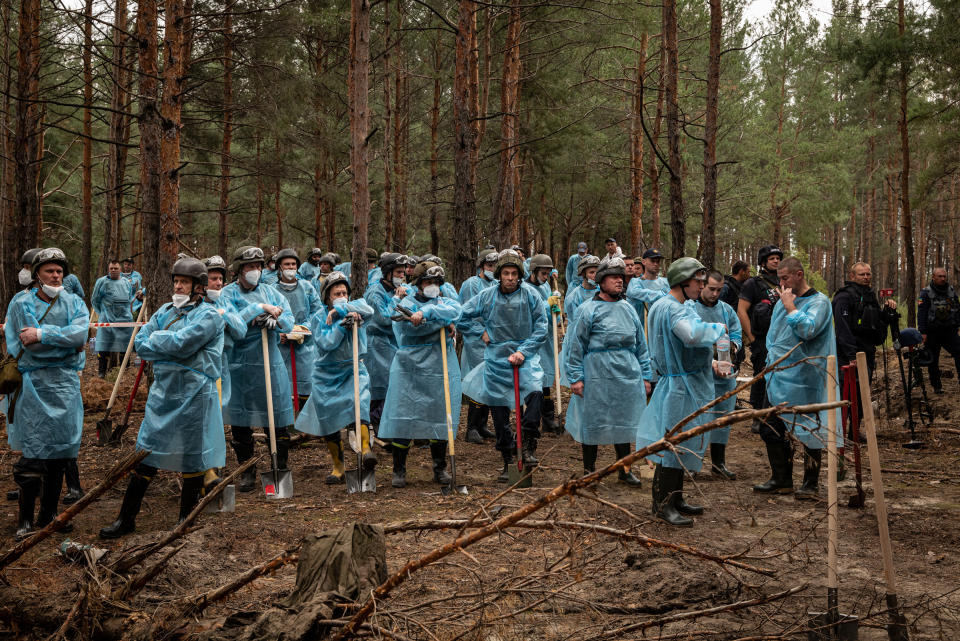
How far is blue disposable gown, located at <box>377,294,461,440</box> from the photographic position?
750cm

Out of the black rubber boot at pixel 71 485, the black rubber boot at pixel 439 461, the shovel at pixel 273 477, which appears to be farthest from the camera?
the black rubber boot at pixel 439 461

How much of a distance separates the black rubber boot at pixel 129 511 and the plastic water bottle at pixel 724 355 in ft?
15.0

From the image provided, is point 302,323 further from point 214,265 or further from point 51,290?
point 51,290

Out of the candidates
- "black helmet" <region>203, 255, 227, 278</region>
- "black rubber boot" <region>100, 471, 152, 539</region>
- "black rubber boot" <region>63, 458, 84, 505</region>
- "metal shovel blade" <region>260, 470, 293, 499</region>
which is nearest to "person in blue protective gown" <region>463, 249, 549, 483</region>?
"metal shovel blade" <region>260, 470, 293, 499</region>

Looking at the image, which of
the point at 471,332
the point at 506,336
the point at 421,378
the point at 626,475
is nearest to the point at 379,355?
the point at 471,332

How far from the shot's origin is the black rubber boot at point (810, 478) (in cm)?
688

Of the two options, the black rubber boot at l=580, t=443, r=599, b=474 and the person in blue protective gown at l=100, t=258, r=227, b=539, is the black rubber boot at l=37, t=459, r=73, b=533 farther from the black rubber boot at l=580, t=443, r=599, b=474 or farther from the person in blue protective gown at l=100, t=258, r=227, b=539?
the black rubber boot at l=580, t=443, r=599, b=474

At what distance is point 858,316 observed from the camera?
9383 millimetres

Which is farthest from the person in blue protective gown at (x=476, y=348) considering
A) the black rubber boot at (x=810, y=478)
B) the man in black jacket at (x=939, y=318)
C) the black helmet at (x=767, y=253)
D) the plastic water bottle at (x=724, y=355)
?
the man in black jacket at (x=939, y=318)

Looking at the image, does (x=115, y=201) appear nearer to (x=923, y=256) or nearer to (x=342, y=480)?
(x=342, y=480)

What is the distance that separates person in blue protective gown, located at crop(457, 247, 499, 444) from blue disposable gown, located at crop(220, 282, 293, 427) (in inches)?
77.9

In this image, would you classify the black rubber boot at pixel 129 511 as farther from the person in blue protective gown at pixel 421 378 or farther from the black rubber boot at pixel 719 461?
the black rubber boot at pixel 719 461

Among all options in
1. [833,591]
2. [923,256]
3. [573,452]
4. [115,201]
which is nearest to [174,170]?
[573,452]

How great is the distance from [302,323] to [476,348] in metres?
2.35
